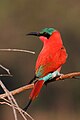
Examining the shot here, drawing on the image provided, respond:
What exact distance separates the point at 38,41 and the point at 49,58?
10.5 m

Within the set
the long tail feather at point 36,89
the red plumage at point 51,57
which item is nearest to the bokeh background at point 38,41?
the red plumage at point 51,57

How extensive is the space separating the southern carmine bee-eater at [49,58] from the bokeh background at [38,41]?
968 centimetres

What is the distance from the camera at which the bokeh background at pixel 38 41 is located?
13.8 meters

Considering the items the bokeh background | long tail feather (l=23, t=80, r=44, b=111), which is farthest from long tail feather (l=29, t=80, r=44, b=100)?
the bokeh background

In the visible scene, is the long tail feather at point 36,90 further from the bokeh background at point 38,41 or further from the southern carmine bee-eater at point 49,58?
the bokeh background at point 38,41

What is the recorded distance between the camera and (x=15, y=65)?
14.5 metres

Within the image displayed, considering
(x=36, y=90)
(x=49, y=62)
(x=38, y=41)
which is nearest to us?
(x=36, y=90)

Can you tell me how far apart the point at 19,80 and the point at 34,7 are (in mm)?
1945

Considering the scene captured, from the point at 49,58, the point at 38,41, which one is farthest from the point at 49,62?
the point at 38,41

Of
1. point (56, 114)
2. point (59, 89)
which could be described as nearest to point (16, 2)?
point (59, 89)

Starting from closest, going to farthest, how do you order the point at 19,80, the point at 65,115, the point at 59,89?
the point at 65,115 → the point at 19,80 → the point at 59,89

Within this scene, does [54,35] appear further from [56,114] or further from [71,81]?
[71,81]

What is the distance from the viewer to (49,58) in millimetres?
3525

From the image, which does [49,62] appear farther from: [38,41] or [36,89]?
[38,41]
